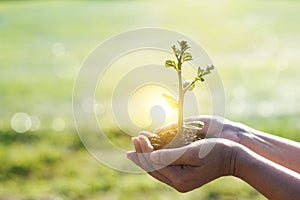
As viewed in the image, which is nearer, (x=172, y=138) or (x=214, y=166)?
(x=214, y=166)

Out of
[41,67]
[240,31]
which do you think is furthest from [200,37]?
[41,67]

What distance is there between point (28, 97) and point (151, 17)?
625 cm

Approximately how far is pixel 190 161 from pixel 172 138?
209 millimetres

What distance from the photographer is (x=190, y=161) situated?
7.45ft

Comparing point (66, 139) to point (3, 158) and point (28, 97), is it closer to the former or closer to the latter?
point (3, 158)

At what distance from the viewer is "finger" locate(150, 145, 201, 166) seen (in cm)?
224

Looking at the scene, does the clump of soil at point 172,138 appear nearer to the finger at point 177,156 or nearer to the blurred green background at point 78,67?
the finger at point 177,156

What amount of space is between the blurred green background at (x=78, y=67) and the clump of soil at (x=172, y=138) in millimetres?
2348

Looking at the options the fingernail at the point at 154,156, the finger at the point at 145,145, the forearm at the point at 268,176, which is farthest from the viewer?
the finger at the point at 145,145

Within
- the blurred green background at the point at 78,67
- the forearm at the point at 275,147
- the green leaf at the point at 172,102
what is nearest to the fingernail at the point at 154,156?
the green leaf at the point at 172,102

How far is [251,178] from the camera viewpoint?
2252mm

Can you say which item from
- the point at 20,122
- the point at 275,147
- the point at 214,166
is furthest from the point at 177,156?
the point at 20,122

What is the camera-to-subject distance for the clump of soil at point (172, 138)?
2.42 metres

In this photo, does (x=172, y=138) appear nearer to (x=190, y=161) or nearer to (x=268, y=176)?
(x=190, y=161)
